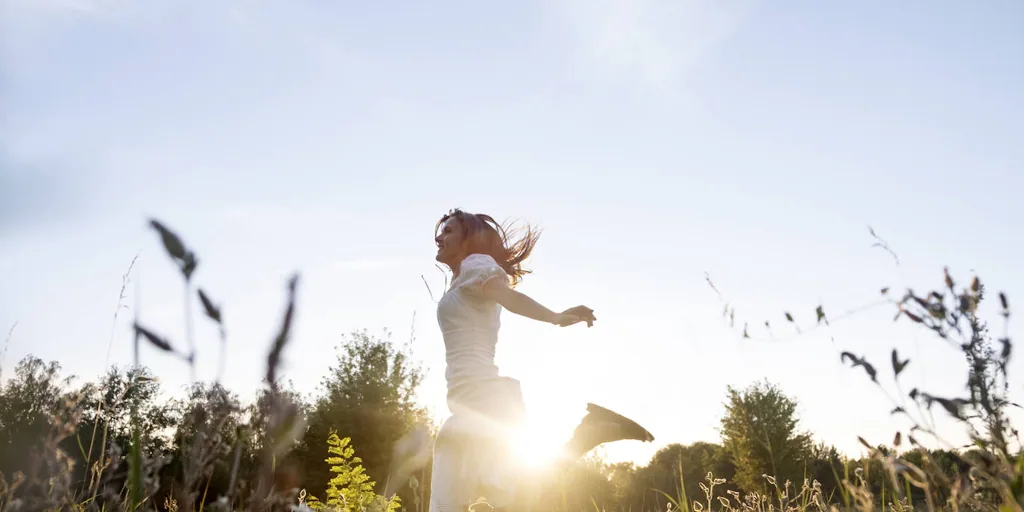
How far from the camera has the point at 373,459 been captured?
28.5m

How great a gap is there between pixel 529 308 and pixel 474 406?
702 mm

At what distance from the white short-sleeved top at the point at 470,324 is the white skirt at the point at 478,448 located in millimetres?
115

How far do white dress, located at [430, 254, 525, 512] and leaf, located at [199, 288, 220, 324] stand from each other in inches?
127

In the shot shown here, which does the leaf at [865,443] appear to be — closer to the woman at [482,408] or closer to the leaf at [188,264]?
the leaf at [188,264]

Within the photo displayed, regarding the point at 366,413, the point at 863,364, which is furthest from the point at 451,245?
the point at 366,413

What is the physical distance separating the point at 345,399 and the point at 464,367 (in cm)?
2992

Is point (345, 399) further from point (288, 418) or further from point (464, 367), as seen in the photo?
point (288, 418)

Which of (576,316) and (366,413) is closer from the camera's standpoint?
(576,316)

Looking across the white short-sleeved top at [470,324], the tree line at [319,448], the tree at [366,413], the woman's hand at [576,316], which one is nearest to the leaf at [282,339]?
the tree line at [319,448]

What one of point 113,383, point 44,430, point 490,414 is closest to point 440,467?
point 490,414

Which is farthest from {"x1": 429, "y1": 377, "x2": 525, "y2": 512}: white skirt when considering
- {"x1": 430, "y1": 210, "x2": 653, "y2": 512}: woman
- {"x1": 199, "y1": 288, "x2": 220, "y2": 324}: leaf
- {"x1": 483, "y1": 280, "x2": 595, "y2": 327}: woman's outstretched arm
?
{"x1": 199, "y1": 288, "x2": 220, "y2": 324}: leaf

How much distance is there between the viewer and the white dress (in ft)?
12.9

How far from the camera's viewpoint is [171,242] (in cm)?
83

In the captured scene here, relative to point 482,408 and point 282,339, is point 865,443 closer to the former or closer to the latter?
point 282,339
